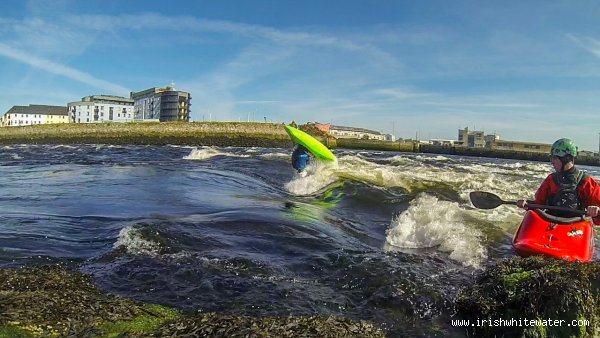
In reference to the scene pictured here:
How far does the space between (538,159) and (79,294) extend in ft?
207

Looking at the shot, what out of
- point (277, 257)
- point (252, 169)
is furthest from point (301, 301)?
point (252, 169)

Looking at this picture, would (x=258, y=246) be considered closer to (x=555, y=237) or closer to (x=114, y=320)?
(x=114, y=320)

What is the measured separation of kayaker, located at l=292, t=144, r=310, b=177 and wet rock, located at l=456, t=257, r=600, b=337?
11.4 metres

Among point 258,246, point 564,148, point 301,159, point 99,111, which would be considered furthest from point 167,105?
point 564,148

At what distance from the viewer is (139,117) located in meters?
116

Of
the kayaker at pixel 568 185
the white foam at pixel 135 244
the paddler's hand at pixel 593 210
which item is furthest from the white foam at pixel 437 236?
the white foam at pixel 135 244

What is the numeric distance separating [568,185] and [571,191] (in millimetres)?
93

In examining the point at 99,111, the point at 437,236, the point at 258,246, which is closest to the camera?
the point at 258,246

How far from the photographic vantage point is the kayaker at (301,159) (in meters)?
15.3

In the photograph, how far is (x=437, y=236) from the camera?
712 cm

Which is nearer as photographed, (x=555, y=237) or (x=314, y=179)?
(x=555, y=237)

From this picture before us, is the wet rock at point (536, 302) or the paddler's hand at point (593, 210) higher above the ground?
the paddler's hand at point (593, 210)

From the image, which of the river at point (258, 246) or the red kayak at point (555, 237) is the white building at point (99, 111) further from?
the red kayak at point (555, 237)

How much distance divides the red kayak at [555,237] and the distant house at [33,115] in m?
127
